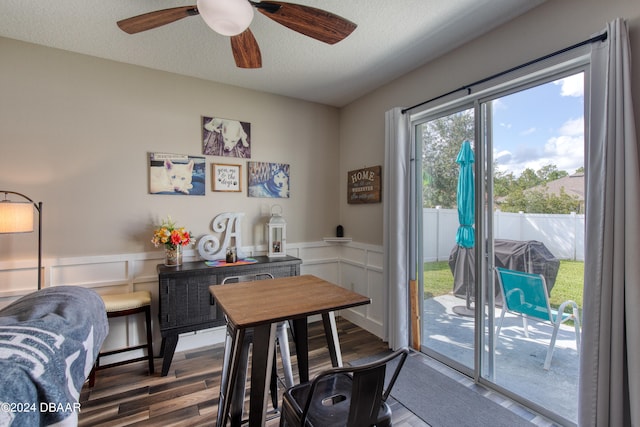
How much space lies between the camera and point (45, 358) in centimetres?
104

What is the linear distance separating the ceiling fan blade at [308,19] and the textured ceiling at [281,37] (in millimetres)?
399

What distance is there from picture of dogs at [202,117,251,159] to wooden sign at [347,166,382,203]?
49.9 inches

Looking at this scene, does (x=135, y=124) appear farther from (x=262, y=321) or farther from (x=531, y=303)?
(x=531, y=303)

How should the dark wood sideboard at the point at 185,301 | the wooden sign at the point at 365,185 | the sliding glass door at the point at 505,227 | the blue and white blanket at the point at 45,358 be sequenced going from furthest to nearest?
the wooden sign at the point at 365,185 < the dark wood sideboard at the point at 185,301 < the sliding glass door at the point at 505,227 < the blue and white blanket at the point at 45,358

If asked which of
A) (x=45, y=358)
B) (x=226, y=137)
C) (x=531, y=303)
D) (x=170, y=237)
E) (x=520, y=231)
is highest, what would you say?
(x=226, y=137)

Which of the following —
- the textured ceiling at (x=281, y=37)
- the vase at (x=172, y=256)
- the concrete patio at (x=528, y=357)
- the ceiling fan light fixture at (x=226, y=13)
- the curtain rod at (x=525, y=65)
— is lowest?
the concrete patio at (x=528, y=357)

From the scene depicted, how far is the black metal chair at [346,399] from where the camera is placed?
1022 mm

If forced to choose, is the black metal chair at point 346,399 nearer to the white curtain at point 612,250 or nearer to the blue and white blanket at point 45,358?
the blue and white blanket at point 45,358

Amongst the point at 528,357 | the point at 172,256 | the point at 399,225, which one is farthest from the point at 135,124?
the point at 528,357

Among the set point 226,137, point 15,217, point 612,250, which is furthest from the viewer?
point 226,137

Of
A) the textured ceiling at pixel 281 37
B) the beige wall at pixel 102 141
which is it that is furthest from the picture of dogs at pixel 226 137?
the textured ceiling at pixel 281 37

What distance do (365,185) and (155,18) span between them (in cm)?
238

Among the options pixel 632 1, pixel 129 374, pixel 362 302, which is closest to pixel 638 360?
pixel 362 302

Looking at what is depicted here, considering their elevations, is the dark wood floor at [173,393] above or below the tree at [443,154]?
below
